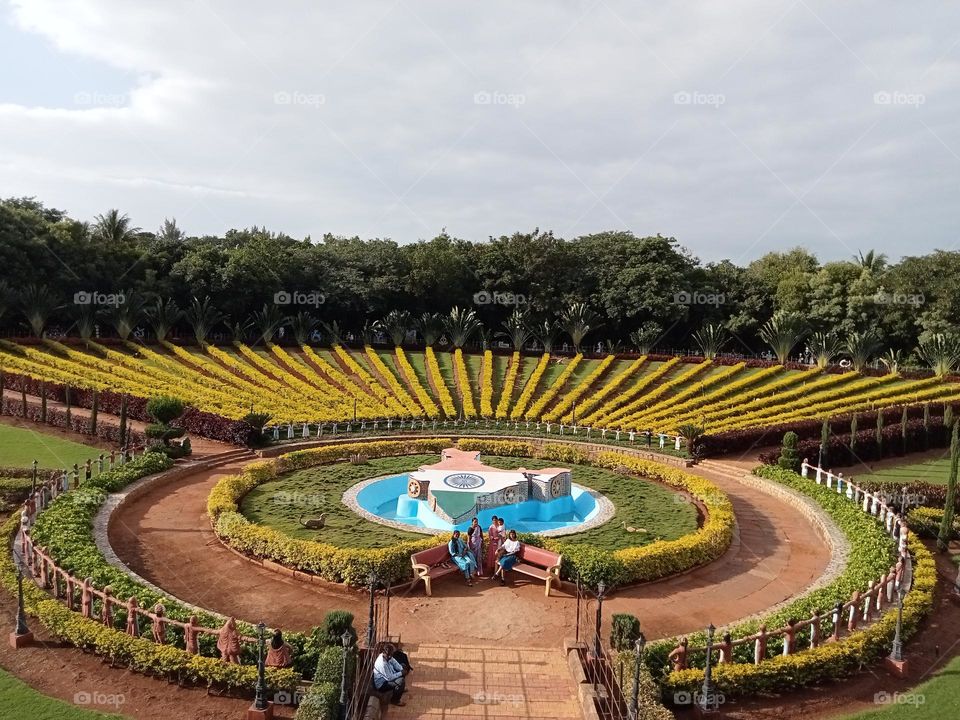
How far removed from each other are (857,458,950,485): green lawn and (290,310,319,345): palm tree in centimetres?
3375

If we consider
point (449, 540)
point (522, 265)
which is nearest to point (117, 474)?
point (449, 540)

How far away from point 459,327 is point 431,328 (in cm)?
216

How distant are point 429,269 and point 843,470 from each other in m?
32.4

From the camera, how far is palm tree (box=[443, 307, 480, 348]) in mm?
47312

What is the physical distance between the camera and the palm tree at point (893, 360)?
134 feet

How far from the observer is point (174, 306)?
44.2 m

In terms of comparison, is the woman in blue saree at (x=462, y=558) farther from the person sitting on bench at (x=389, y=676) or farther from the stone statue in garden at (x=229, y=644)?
the stone statue in garden at (x=229, y=644)

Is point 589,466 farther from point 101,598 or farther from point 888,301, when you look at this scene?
point 888,301

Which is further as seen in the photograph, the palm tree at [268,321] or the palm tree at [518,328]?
the palm tree at [518,328]

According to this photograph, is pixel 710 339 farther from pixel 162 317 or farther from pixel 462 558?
pixel 162 317

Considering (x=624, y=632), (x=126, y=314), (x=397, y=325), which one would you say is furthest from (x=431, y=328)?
(x=624, y=632)

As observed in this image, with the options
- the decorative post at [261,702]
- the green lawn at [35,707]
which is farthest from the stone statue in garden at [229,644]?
the green lawn at [35,707]

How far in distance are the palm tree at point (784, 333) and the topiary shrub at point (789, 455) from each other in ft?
62.2

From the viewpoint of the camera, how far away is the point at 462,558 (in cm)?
1540
